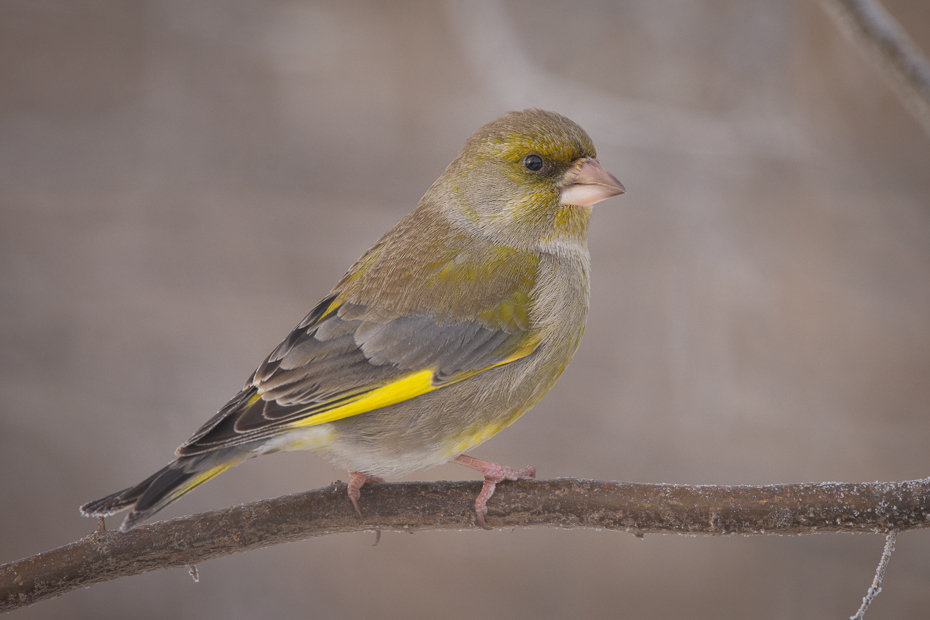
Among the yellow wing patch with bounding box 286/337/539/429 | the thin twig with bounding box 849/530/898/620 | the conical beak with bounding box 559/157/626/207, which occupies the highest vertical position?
the conical beak with bounding box 559/157/626/207

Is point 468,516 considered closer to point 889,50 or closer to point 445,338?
point 445,338

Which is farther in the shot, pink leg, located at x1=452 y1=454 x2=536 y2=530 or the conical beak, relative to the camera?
the conical beak

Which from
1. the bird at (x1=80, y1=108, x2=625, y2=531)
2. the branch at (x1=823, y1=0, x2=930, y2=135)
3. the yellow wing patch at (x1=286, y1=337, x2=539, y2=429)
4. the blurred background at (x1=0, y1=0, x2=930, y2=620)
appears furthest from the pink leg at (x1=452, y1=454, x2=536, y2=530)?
the blurred background at (x1=0, y1=0, x2=930, y2=620)

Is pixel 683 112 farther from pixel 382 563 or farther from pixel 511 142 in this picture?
pixel 382 563

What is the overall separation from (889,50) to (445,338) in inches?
62.6

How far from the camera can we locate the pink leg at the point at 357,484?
2.15 metres

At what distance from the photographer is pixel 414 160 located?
5.02 meters

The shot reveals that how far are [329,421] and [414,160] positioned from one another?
3.20 metres

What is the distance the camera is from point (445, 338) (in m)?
2.17

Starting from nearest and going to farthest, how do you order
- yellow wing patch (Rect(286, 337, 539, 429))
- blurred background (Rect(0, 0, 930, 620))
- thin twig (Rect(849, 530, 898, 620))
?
thin twig (Rect(849, 530, 898, 620)) → yellow wing patch (Rect(286, 337, 539, 429)) → blurred background (Rect(0, 0, 930, 620))

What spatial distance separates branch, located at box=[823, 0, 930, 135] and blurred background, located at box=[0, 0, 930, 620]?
200 centimetres

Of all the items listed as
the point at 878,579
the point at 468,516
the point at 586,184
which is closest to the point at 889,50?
the point at 586,184

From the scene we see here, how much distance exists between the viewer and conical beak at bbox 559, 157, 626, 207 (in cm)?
219

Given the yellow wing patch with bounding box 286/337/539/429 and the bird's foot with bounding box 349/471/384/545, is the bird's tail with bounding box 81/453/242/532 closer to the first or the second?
the yellow wing patch with bounding box 286/337/539/429
